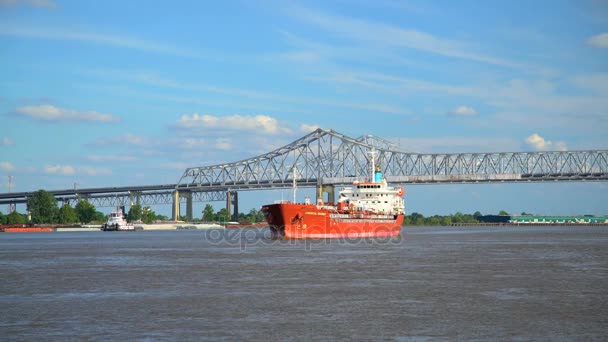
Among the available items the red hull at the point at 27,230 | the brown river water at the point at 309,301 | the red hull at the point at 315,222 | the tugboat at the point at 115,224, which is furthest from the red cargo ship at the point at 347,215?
the red hull at the point at 27,230

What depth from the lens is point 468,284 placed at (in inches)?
1606

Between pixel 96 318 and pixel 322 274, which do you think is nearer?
pixel 96 318

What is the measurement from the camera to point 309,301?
34.4 meters

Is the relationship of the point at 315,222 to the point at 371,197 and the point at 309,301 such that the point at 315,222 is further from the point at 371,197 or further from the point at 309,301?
the point at 309,301

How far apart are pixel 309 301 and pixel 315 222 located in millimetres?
56011

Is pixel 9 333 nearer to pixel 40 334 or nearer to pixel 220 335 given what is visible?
pixel 40 334

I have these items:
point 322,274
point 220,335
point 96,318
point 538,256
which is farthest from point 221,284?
point 538,256

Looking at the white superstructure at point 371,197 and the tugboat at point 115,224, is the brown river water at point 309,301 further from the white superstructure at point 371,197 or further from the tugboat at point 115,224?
the tugboat at point 115,224

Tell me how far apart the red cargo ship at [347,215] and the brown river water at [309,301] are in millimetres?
30462

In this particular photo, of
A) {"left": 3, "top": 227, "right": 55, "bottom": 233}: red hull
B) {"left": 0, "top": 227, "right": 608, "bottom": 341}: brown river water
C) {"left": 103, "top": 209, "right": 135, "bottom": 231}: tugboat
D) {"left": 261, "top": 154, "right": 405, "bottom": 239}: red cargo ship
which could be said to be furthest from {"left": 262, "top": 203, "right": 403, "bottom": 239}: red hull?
{"left": 3, "top": 227, "right": 55, "bottom": 233}: red hull

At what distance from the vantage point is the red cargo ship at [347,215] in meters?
88.1

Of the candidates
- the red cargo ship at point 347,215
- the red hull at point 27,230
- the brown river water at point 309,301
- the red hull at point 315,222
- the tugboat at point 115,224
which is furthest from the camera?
the red hull at point 27,230

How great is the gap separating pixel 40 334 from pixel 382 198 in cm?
8579

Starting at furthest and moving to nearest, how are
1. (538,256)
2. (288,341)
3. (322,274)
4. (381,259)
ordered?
(538,256) < (381,259) < (322,274) < (288,341)
